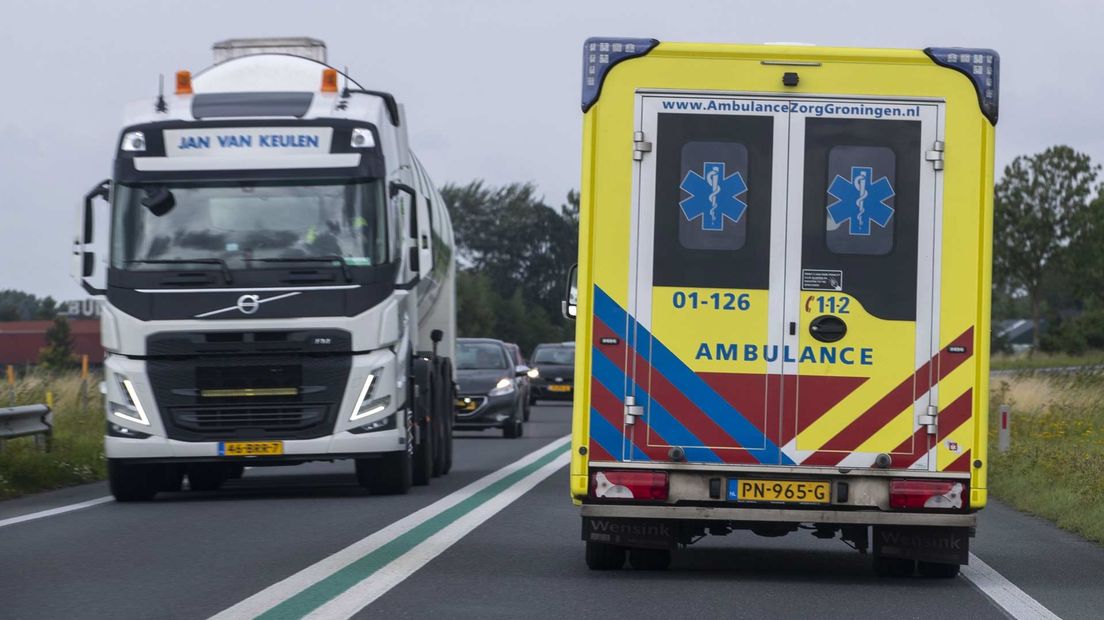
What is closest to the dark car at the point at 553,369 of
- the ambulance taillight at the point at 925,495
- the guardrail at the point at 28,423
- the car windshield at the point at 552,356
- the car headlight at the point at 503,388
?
the car windshield at the point at 552,356

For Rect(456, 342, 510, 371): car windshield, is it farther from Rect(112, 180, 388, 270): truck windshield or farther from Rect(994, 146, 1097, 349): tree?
Rect(994, 146, 1097, 349): tree

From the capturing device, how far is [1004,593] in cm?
978

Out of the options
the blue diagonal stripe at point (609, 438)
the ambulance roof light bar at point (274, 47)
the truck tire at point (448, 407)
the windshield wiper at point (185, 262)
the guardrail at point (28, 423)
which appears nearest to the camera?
the blue diagonal stripe at point (609, 438)

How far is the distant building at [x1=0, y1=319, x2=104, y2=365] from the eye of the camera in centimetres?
11269

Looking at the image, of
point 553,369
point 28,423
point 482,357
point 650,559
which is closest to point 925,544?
point 650,559

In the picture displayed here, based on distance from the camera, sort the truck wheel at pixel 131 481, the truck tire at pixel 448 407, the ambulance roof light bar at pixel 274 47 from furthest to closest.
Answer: the truck tire at pixel 448 407, the ambulance roof light bar at pixel 274 47, the truck wheel at pixel 131 481

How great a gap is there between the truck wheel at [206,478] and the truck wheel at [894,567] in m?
9.16

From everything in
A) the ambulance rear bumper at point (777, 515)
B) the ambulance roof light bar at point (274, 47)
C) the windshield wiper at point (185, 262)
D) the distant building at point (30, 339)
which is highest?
the ambulance roof light bar at point (274, 47)

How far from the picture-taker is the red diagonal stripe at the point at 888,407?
32.2 feet

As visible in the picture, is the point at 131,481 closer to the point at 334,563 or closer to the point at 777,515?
the point at 334,563

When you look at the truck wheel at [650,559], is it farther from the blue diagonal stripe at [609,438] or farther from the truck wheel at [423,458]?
the truck wheel at [423,458]

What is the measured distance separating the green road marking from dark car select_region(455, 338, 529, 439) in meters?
11.8

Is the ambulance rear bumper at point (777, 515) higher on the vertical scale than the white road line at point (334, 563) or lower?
higher

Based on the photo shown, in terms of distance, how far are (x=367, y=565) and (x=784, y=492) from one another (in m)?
2.43
